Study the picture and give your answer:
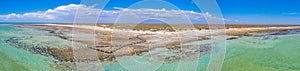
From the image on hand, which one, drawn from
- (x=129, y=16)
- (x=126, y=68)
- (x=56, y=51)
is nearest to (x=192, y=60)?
(x=126, y=68)

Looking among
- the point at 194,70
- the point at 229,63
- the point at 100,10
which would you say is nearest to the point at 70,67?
the point at 194,70

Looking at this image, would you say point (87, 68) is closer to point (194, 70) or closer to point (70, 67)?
point (70, 67)

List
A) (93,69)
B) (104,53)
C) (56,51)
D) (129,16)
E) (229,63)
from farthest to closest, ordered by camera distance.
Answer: (56,51) → (104,53) → (229,63) → (93,69) → (129,16)

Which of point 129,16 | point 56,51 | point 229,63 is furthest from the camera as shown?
point 56,51

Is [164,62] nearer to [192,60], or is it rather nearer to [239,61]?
[192,60]

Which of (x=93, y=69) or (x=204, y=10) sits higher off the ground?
(x=204, y=10)

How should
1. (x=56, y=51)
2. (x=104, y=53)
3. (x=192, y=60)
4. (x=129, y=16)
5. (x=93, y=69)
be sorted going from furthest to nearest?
1. (x=56, y=51)
2. (x=104, y=53)
3. (x=192, y=60)
4. (x=93, y=69)
5. (x=129, y=16)

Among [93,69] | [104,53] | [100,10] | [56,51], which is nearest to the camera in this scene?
[100,10]

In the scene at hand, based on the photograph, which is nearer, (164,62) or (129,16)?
(129,16)

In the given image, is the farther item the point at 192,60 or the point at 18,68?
the point at 192,60
